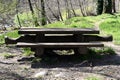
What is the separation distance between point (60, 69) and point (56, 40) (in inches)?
57.8

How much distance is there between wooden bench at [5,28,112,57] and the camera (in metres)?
8.11

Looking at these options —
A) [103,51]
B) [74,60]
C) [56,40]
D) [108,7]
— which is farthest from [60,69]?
[108,7]

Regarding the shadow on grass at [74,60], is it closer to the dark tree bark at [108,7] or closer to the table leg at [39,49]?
the table leg at [39,49]

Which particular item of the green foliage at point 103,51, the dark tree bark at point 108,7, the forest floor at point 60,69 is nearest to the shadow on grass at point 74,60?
the forest floor at point 60,69

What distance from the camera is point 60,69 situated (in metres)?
7.46

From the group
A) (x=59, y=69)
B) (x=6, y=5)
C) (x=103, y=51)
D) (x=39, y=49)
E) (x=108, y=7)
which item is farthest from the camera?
(x=6, y=5)

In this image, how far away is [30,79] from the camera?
22.2ft

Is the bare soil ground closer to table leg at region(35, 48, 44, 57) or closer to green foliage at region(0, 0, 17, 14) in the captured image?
table leg at region(35, 48, 44, 57)

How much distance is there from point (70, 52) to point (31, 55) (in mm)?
1091

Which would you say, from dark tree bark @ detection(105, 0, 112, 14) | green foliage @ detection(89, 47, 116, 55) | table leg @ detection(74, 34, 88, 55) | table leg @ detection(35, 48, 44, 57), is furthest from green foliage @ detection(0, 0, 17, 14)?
table leg @ detection(35, 48, 44, 57)

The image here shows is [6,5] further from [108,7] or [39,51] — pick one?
[39,51]

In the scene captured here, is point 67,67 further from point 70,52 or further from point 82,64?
point 70,52

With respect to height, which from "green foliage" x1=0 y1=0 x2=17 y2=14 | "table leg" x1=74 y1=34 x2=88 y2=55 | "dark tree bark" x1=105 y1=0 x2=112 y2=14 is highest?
"table leg" x1=74 y1=34 x2=88 y2=55

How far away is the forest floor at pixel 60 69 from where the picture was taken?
271 inches
